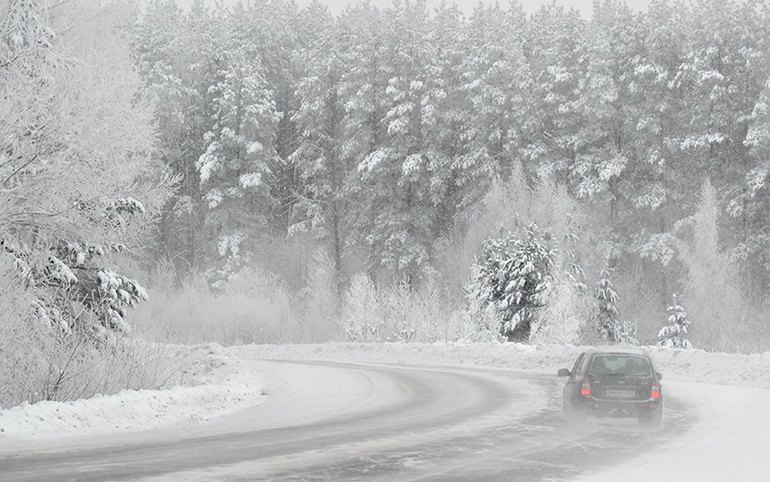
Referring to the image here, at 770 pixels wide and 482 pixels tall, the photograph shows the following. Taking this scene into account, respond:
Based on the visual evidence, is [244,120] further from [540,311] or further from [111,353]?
[111,353]

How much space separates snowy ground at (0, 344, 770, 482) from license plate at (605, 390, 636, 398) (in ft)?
3.80

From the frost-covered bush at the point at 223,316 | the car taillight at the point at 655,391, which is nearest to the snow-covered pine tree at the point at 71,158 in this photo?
the car taillight at the point at 655,391

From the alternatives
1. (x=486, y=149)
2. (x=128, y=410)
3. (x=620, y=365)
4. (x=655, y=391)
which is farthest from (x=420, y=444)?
(x=486, y=149)

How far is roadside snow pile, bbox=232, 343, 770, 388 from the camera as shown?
1050 inches

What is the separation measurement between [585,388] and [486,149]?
140 feet

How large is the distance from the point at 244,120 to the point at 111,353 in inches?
1803

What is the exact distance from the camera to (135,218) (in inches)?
758

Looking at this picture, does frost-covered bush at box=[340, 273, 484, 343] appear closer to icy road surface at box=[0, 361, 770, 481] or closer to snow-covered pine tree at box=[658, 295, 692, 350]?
snow-covered pine tree at box=[658, 295, 692, 350]

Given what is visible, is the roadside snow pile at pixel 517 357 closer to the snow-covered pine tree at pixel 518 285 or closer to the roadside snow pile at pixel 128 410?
the snow-covered pine tree at pixel 518 285

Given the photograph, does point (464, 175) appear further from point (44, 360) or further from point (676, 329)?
point (44, 360)

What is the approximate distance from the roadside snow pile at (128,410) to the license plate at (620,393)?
7.30m

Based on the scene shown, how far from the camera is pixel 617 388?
53.6 ft

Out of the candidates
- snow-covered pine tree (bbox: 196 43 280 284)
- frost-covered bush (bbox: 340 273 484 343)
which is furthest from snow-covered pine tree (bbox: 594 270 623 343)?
snow-covered pine tree (bbox: 196 43 280 284)

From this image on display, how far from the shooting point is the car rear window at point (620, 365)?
16562 mm
